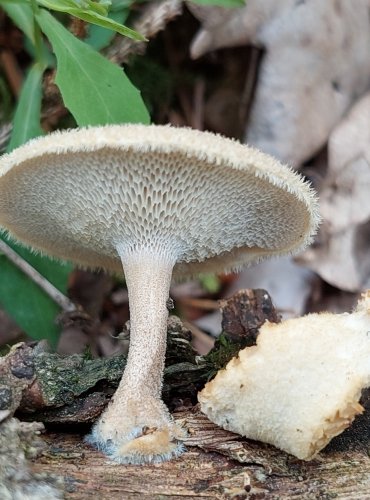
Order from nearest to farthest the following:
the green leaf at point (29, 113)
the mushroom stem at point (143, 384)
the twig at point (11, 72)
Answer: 1. the mushroom stem at point (143, 384)
2. the green leaf at point (29, 113)
3. the twig at point (11, 72)

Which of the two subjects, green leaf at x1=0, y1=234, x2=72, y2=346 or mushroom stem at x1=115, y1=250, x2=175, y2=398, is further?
green leaf at x1=0, y1=234, x2=72, y2=346

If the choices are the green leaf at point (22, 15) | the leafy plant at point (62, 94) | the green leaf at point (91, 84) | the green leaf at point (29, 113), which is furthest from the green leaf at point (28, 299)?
the green leaf at point (22, 15)

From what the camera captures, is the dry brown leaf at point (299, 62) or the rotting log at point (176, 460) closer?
the rotting log at point (176, 460)

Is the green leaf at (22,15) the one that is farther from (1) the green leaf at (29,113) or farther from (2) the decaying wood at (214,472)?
(2) the decaying wood at (214,472)

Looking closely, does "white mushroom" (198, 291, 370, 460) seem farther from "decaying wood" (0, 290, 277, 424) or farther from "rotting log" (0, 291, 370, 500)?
"decaying wood" (0, 290, 277, 424)

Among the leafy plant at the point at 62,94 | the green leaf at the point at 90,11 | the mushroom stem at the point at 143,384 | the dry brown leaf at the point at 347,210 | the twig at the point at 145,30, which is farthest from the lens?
the dry brown leaf at the point at 347,210

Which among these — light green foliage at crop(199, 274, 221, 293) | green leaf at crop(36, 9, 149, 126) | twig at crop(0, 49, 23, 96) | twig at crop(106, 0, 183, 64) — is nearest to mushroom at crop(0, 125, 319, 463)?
green leaf at crop(36, 9, 149, 126)

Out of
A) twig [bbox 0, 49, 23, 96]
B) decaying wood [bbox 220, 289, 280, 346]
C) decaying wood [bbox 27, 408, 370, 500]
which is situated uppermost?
twig [bbox 0, 49, 23, 96]

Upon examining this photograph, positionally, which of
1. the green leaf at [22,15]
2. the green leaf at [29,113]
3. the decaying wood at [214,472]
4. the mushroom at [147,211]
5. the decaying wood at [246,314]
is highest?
the green leaf at [22,15]
